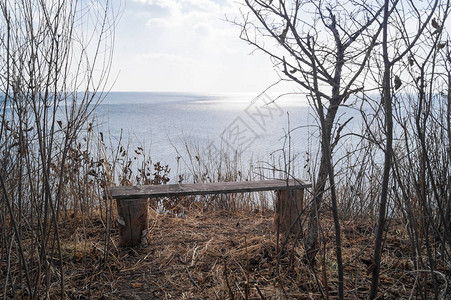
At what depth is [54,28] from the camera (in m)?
1.38

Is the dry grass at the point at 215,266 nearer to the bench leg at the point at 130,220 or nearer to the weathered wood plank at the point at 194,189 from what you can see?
the bench leg at the point at 130,220

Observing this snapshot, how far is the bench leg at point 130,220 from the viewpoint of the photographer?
2.44 meters

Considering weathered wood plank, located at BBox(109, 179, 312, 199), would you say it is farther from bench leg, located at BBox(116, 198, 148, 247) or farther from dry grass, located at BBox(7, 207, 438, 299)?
dry grass, located at BBox(7, 207, 438, 299)

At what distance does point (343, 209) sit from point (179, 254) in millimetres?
1353

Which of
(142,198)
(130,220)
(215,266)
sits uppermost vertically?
(142,198)

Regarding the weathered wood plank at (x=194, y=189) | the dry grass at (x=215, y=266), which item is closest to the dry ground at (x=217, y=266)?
the dry grass at (x=215, y=266)

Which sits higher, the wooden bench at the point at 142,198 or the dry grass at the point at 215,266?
the wooden bench at the point at 142,198

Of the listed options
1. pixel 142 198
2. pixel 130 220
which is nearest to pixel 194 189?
pixel 142 198

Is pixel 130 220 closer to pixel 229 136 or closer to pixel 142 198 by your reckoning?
pixel 142 198

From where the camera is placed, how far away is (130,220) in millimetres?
2447

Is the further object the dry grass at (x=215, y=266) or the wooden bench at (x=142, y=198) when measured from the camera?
the wooden bench at (x=142, y=198)

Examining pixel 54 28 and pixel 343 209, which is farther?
pixel 343 209

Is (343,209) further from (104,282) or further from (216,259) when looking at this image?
(104,282)

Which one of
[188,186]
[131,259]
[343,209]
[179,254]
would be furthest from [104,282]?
[343,209]
